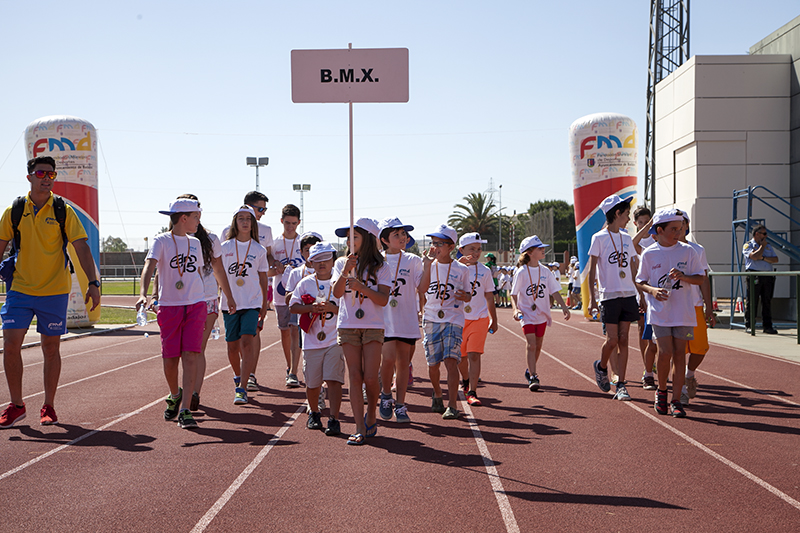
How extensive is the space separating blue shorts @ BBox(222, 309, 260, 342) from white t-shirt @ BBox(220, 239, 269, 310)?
0.26 feet

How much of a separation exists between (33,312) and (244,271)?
7.36 feet

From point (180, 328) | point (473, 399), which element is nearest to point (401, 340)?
point (473, 399)

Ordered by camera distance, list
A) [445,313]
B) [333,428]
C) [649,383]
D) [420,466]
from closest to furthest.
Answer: [420,466] < [333,428] < [445,313] < [649,383]

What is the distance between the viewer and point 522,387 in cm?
952

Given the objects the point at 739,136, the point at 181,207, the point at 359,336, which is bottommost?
the point at 359,336

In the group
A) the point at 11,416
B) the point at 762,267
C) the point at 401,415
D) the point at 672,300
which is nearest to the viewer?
the point at 11,416

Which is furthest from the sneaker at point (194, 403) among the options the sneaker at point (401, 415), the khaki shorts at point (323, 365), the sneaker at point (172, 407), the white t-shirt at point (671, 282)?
the white t-shirt at point (671, 282)

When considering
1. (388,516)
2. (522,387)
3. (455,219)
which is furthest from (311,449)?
(455,219)

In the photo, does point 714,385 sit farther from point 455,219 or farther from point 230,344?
point 455,219

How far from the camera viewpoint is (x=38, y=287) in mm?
6891

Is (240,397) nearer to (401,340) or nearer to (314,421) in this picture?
(314,421)

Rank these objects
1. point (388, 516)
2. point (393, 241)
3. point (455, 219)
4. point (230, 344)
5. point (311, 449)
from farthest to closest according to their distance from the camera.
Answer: point (455, 219) → point (230, 344) → point (393, 241) → point (311, 449) → point (388, 516)

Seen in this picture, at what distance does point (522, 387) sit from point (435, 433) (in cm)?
313

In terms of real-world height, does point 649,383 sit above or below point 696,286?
below
